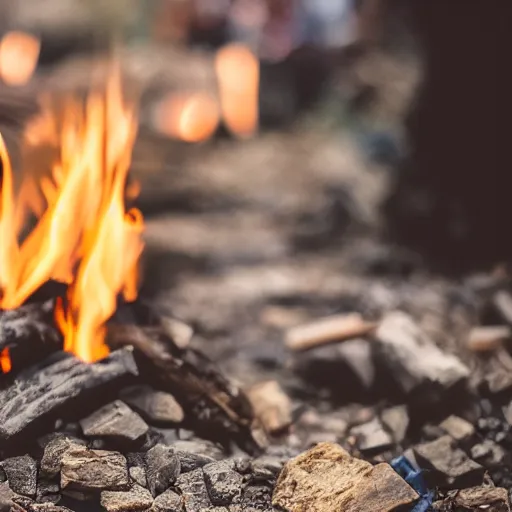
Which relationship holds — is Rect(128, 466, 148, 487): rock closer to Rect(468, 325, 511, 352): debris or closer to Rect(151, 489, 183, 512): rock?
Rect(151, 489, 183, 512): rock

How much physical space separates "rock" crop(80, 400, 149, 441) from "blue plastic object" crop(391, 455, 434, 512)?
1.42 m

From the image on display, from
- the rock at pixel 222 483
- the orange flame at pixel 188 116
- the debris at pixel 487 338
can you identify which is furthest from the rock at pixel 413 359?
the orange flame at pixel 188 116

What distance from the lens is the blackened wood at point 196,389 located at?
3719 millimetres

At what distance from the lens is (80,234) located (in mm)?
3961

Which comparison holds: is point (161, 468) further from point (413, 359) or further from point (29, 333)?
point (413, 359)

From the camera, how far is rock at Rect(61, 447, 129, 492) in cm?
304

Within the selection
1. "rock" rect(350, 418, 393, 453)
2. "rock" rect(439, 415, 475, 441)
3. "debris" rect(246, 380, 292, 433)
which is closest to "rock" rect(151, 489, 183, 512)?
"debris" rect(246, 380, 292, 433)

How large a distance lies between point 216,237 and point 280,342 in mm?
2470

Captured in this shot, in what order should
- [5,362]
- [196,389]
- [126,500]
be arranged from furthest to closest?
[196,389], [5,362], [126,500]

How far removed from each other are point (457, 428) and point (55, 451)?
93.4 inches

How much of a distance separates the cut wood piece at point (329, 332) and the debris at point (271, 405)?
56 cm

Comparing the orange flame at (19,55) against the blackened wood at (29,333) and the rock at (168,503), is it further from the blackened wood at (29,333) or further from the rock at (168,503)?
the rock at (168,503)

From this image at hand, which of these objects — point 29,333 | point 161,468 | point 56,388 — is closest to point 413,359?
point 161,468

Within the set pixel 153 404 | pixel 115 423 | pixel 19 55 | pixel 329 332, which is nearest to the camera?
pixel 115 423
